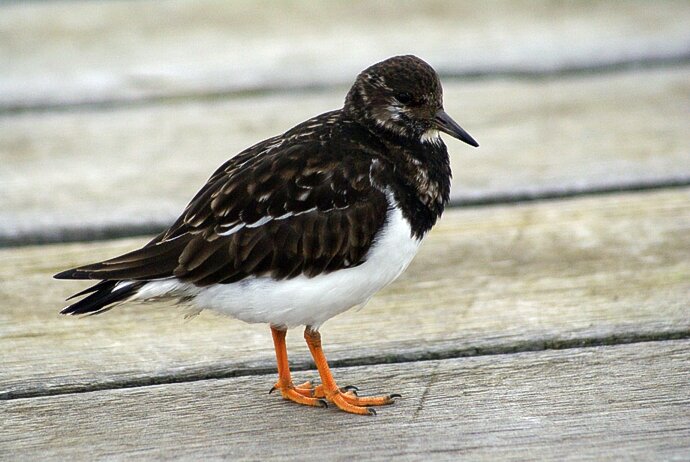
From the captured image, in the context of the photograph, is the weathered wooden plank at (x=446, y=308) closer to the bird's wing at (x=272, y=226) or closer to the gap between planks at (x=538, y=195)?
the gap between planks at (x=538, y=195)

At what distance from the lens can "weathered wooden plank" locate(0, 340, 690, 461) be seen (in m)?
1.89

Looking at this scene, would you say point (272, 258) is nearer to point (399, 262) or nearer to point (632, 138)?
point (399, 262)

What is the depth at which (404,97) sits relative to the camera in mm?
2471

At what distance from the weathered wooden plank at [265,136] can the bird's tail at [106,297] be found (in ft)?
2.64

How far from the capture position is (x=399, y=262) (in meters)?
2.23

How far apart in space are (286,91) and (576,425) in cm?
231

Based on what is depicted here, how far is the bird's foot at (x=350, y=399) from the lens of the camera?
2.05 meters

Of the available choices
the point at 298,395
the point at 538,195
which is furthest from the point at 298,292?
the point at 538,195

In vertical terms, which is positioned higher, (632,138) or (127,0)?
(127,0)

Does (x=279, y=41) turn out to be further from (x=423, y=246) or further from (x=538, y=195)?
(x=423, y=246)

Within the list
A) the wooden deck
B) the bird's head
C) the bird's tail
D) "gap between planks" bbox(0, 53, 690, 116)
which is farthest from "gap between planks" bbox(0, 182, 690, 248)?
"gap between planks" bbox(0, 53, 690, 116)

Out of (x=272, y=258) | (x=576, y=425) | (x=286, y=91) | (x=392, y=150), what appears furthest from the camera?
(x=286, y=91)

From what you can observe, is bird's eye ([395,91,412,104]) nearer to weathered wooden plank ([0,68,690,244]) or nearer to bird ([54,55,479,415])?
bird ([54,55,479,415])

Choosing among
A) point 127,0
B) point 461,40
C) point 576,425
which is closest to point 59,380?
point 576,425
